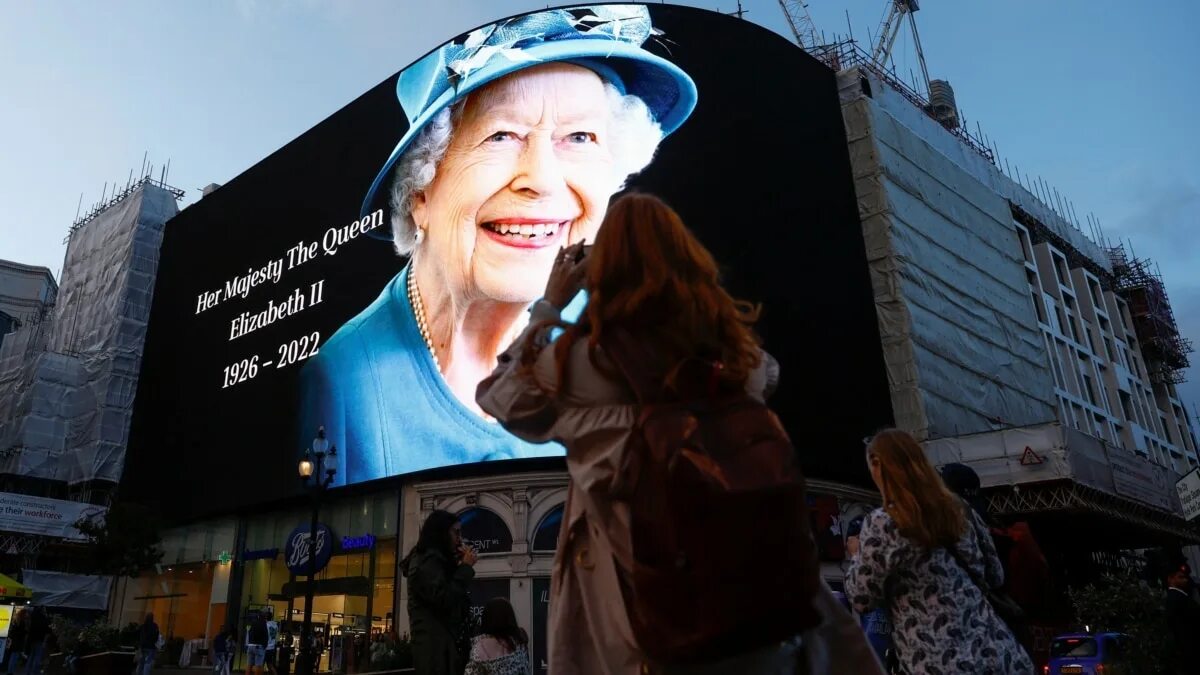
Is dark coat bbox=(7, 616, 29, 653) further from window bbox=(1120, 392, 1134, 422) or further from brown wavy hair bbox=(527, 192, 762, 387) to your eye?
window bbox=(1120, 392, 1134, 422)

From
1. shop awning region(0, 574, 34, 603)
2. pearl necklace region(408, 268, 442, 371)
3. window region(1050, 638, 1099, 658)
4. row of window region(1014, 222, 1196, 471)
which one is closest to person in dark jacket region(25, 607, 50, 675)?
shop awning region(0, 574, 34, 603)

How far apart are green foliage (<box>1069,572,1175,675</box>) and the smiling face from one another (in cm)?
1365

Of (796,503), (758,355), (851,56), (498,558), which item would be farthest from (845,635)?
(851,56)

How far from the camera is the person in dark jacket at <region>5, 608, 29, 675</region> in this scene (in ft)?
70.6

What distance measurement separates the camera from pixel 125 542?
25.7 m

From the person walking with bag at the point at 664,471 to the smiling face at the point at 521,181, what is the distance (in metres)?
19.4

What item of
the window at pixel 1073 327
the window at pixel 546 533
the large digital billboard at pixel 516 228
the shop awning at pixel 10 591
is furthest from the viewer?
the window at pixel 1073 327

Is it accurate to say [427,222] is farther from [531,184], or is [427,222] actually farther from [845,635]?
[845,635]

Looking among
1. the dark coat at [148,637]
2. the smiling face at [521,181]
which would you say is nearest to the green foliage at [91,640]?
the dark coat at [148,637]

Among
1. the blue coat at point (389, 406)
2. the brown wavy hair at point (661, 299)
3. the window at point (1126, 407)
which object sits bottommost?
the brown wavy hair at point (661, 299)

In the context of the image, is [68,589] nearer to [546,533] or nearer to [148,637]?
[148,637]

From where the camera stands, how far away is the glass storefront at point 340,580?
73.7 feet

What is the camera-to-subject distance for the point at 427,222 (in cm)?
2391

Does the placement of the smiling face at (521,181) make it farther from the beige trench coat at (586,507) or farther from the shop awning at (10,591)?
the beige trench coat at (586,507)
